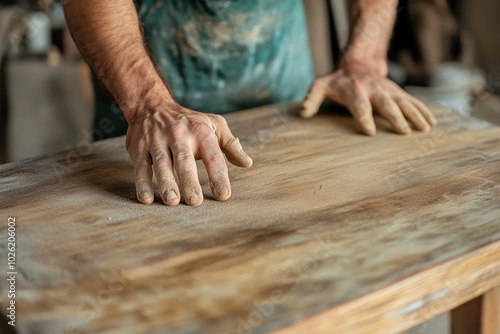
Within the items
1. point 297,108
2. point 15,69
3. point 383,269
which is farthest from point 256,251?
point 15,69

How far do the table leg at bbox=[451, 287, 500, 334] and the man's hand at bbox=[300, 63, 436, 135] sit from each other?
1.17 feet

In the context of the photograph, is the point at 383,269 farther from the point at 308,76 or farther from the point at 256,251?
the point at 308,76

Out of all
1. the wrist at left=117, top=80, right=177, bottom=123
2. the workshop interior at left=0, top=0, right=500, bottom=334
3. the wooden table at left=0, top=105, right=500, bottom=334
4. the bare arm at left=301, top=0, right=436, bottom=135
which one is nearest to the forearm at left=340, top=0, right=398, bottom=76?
the bare arm at left=301, top=0, right=436, bottom=135

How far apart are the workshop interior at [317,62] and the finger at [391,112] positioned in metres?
0.93

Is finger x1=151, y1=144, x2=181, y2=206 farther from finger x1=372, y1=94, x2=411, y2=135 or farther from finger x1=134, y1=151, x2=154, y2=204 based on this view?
finger x1=372, y1=94, x2=411, y2=135

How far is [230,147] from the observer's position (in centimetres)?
102

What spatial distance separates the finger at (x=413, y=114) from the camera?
1.24 metres

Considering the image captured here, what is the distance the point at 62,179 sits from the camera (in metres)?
1.05

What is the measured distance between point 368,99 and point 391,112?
0.06 meters

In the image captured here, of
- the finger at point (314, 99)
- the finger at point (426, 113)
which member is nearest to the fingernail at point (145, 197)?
the finger at point (314, 99)

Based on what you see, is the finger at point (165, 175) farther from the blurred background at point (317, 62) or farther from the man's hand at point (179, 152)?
the blurred background at point (317, 62)

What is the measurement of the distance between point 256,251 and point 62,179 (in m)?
0.40

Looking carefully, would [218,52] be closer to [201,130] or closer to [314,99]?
[314,99]

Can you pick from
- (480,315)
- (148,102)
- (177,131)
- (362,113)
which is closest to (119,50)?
(148,102)
